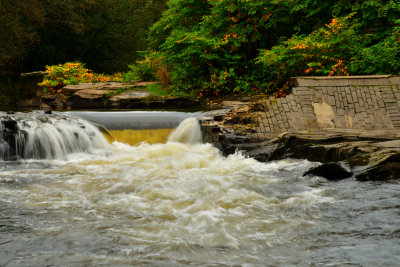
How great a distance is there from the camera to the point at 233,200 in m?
5.46

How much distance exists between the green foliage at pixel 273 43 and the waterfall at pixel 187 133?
3.51 metres

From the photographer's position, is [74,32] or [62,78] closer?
[62,78]

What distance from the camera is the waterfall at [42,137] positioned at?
9.15m

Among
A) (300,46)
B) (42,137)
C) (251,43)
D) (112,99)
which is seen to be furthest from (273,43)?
(42,137)

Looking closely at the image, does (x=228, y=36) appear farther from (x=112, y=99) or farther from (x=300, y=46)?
(x=112, y=99)

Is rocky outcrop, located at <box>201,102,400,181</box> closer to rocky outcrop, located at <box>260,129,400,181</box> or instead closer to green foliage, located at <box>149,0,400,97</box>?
rocky outcrop, located at <box>260,129,400,181</box>

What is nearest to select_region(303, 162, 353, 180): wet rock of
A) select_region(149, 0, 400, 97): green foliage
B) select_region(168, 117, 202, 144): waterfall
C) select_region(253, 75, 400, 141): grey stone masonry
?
select_region(253, 75, 400, 141): grey stone masonry

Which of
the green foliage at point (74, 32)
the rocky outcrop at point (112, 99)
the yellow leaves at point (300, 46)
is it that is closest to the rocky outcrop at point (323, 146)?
the yellow leaves at point (300, 46)

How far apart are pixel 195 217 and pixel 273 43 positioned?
1184 centimetres

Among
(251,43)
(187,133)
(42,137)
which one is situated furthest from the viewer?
(251,43)

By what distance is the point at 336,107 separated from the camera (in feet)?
31.6

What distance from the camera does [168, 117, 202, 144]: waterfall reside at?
10.5 meters

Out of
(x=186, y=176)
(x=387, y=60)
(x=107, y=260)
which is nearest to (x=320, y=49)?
(x=387, y=60)

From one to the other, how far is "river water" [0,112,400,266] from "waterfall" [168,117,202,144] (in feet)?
8.61
